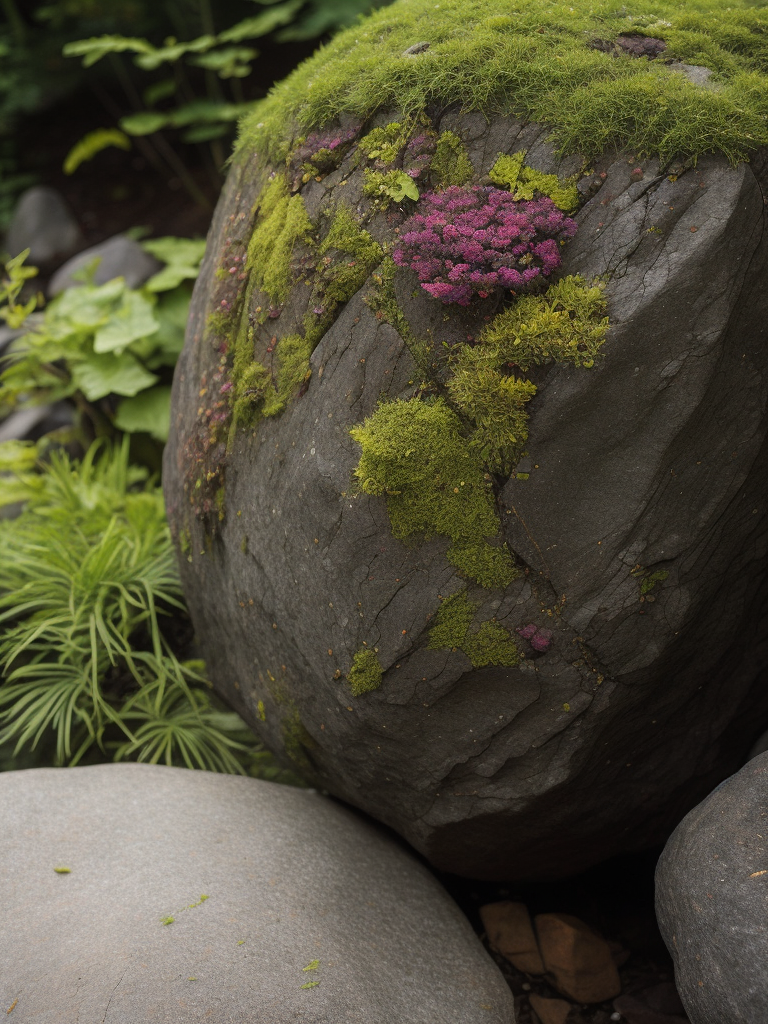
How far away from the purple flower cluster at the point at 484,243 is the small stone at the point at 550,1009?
2740mm

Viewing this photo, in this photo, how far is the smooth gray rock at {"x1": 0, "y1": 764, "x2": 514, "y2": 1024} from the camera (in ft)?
8.09

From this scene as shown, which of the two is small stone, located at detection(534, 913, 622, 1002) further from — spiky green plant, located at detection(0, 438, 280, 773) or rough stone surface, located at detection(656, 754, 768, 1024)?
spiky green plant, located at detection(0, 438, 280, 773)

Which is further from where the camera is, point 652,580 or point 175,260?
point 175,260

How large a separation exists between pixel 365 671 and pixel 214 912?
99 centimetres

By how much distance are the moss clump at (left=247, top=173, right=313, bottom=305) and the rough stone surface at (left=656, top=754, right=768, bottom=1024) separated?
2.45 metres

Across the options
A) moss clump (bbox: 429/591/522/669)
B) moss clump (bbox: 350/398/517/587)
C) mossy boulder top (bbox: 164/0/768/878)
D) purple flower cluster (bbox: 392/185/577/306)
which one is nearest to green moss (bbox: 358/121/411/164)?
mossy boulder top (bbox: 164/0/768/878)

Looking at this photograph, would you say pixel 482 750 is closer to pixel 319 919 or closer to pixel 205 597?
pixel 319 919

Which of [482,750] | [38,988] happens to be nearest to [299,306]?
[482,750]

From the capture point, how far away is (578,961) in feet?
10.4

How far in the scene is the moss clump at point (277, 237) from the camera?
3.10 m

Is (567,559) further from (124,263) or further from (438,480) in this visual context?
(124,263)

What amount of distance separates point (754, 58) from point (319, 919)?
3562mm

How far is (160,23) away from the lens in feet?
26.9

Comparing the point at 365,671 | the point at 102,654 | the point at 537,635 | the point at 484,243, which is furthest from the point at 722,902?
the point at 102,654
